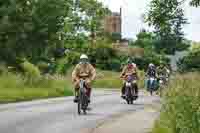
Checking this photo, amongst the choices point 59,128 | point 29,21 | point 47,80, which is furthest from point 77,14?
point 59,128

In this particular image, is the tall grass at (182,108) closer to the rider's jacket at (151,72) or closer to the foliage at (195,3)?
the foliage at (195,3)

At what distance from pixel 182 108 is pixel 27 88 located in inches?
912

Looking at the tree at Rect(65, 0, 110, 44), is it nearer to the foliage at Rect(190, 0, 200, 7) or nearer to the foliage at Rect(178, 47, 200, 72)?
the foliage at Rect(178, 47, 200, 72)

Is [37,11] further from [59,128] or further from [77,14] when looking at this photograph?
[59,128]

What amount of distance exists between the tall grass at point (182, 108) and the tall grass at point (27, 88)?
14.3 meters

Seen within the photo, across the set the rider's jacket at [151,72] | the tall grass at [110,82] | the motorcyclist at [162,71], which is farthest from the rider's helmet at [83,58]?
the tall grass at [110,82]

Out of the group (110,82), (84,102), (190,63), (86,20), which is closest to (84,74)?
(84,102)

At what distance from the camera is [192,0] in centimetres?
1380

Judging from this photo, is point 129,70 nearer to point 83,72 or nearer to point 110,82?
point 83,72

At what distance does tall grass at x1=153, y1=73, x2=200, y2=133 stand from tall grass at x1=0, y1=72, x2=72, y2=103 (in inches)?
564

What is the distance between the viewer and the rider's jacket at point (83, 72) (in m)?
20.9

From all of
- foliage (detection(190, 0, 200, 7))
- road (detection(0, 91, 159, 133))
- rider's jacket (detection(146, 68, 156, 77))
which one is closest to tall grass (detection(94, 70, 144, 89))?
rider's jacket (detection(146, 68, 156, 77))

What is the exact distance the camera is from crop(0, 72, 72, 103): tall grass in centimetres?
2946

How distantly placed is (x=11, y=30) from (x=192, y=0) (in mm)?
52073
